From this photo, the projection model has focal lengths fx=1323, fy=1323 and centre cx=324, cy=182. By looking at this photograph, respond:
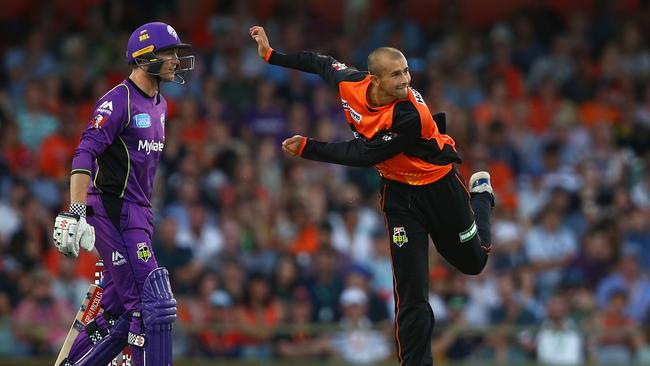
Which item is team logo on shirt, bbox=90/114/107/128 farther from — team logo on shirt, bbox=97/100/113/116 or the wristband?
the wristband

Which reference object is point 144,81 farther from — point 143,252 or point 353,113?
point 353,113

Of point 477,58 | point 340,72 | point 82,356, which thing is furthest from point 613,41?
point 82,356

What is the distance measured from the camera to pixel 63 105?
16.5 m

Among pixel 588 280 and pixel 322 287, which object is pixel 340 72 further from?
pixel 588 280

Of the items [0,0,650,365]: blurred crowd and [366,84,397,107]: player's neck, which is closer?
[366,84,397,107]: player's neck

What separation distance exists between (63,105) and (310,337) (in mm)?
4848

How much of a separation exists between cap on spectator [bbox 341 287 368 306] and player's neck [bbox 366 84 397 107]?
503cm

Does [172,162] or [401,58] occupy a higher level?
[172,162]

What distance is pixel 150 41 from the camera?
9.45 meters

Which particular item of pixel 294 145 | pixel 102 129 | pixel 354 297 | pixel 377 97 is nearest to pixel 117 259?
pixel 102 129

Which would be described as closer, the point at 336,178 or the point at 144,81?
the point at 144,81

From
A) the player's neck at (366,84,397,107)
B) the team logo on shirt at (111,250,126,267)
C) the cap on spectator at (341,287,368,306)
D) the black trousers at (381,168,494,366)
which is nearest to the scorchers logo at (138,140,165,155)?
the team logo on shirt at (111,250,126,267)

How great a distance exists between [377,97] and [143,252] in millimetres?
1969

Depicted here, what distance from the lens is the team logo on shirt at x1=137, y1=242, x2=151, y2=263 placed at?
927 cm
